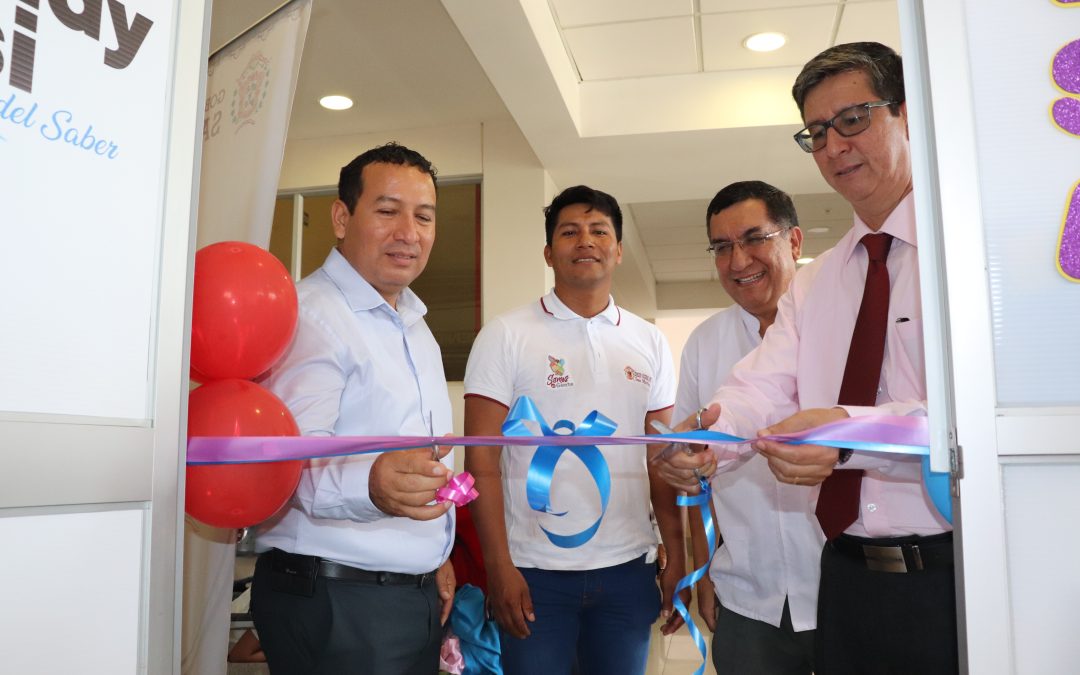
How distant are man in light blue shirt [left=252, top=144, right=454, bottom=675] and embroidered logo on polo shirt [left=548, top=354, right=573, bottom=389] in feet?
1.80

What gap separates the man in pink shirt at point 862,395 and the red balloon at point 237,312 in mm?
879

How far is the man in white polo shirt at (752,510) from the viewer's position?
2.12 m

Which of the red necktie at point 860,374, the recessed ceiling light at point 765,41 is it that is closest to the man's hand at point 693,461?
the red necktie at point 860,374

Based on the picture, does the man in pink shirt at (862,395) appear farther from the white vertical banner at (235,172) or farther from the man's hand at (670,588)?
the white vertical banner at (235,172)

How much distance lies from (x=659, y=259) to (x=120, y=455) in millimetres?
10368

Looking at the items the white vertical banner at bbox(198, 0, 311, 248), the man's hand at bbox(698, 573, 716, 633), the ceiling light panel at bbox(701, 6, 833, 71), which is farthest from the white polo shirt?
the ceiling light panel at bbox(701, 6, 833, 71)

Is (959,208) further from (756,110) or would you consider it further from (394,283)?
(756,110)

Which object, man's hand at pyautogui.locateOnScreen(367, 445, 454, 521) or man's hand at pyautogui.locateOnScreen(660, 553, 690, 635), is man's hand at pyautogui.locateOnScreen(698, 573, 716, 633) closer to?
man's hand at pyautogui.locateOnScreen(660, 553, 690, 635)

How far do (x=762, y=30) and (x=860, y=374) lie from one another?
350 centimetres

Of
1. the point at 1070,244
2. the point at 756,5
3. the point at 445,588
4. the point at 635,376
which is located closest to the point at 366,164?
the point at 635,376

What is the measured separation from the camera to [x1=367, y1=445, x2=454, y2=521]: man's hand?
61.3 inches

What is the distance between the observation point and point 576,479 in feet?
8.48

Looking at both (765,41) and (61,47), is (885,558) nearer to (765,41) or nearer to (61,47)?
(61,47)

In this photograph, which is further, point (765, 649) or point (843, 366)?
point (765, 649)
